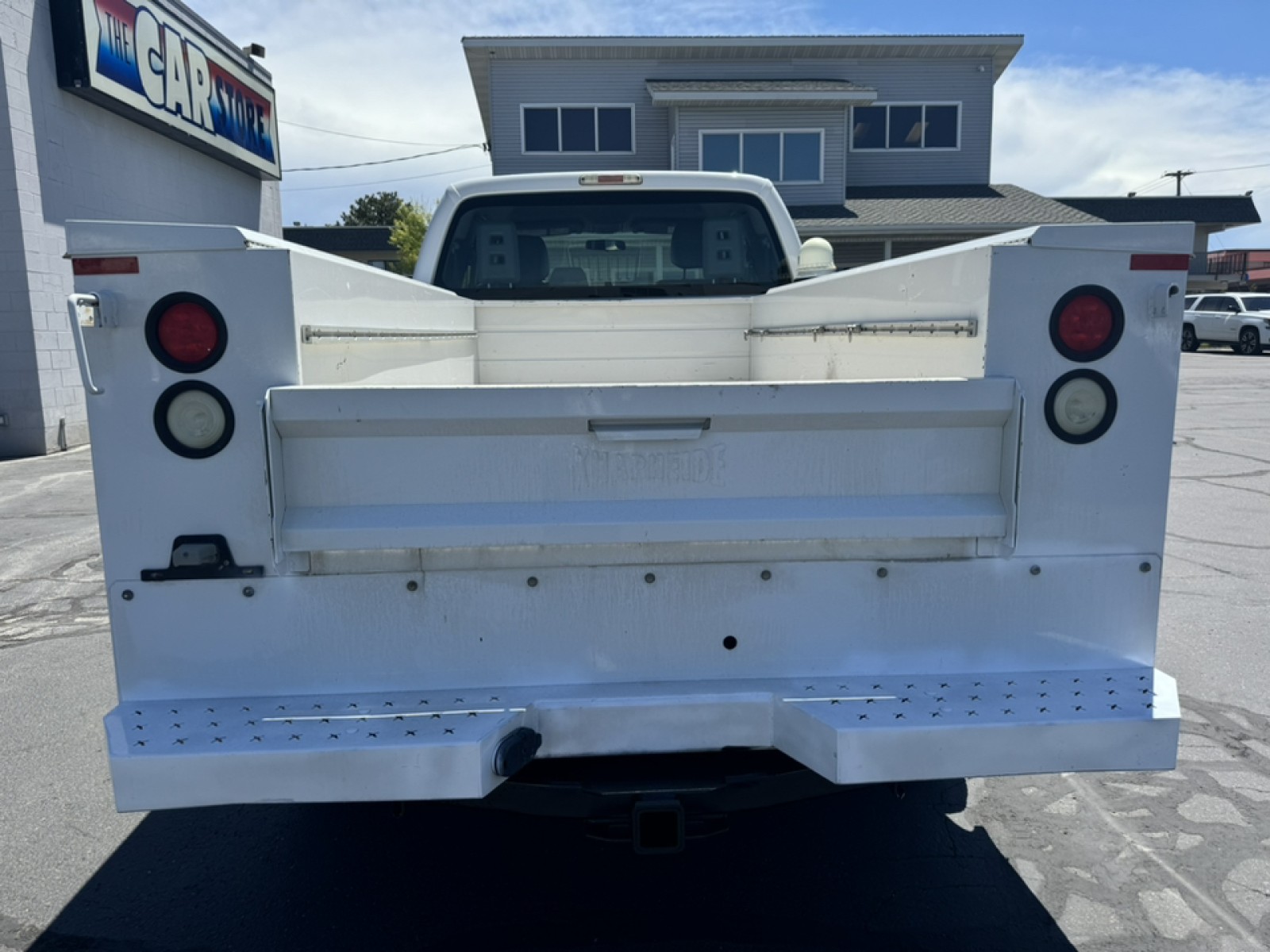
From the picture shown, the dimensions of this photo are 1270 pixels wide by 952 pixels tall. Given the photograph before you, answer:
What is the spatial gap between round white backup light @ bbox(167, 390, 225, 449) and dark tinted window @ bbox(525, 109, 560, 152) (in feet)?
79.1

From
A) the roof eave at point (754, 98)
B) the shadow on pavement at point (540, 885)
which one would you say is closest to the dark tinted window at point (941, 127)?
the roof eave at point (754, 98)

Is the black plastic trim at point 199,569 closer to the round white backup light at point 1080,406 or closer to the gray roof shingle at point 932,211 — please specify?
the round white backup light at point 1080,406

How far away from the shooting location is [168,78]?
49.3ft

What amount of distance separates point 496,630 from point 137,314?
1097 millimetres

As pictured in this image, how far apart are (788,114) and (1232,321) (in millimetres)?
15961

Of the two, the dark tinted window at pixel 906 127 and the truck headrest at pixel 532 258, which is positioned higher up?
the dark tinted window at pixel 906 127

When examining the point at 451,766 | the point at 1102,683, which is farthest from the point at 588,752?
the point at 1102,683

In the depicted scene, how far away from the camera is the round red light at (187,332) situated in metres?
2.25

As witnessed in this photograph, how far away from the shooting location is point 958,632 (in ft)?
8.00

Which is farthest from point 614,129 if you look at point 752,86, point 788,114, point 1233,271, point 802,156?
point 1233,271

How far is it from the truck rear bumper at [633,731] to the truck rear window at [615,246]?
329 cm

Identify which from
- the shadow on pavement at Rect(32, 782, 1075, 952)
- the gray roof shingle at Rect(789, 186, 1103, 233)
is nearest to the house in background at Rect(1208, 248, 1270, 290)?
the gray roof shingle at Rect(789, 186, 1103, 233)

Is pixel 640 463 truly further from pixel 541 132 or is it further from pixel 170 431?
pixel 541 132

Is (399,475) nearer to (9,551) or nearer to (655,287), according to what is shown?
(655,287)
